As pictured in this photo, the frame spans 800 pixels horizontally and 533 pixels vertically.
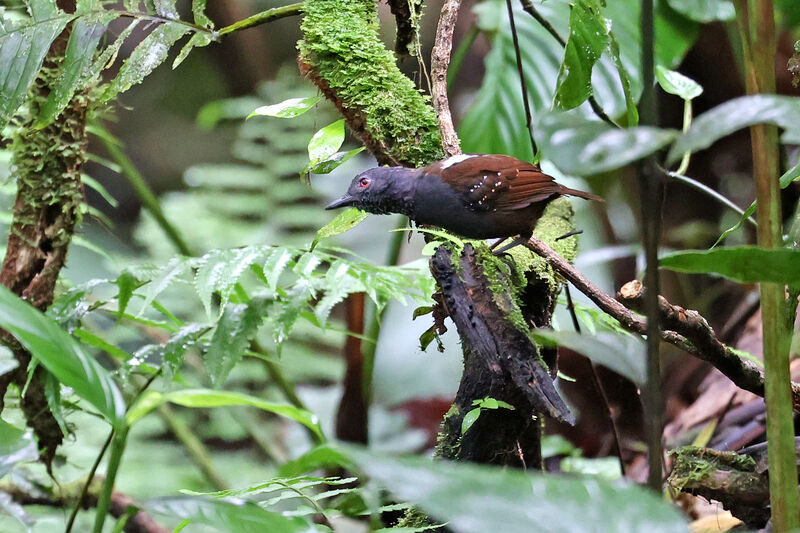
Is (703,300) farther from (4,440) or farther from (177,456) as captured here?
(4,440)

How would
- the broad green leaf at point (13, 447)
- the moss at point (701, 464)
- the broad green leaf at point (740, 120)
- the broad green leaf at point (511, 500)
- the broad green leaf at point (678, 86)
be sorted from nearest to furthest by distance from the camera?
1. the broad green leaf at point (511, 500)
2. the broad green leaf at point (740, 120)
3. the broad green leaf at point (13, 447)
4. the moss at point (701, 464)
5. the broad green leaf at point (678, 86)

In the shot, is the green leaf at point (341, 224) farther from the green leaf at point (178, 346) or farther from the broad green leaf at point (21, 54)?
the broad green leaf at point (21, 54)

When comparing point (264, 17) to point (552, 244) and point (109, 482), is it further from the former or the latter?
point (109, 482)

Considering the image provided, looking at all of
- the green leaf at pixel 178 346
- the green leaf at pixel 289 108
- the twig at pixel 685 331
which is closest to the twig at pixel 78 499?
the green leaf at pixel 178 346

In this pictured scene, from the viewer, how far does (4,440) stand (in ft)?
3.25

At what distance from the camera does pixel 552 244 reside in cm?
185

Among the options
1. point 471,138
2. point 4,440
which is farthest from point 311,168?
point 471,138

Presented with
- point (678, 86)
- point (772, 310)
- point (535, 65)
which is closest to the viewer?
point (772, 310)

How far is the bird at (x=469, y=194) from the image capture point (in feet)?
5.22

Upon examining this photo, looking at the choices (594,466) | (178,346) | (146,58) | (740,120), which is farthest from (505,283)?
(594,466)

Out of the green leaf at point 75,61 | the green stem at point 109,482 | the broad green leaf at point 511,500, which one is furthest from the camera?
the green leaf at point 75,61

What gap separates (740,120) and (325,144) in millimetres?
1076

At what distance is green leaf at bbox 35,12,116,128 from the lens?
5.19ft

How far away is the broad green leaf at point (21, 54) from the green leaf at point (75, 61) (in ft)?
0.13
